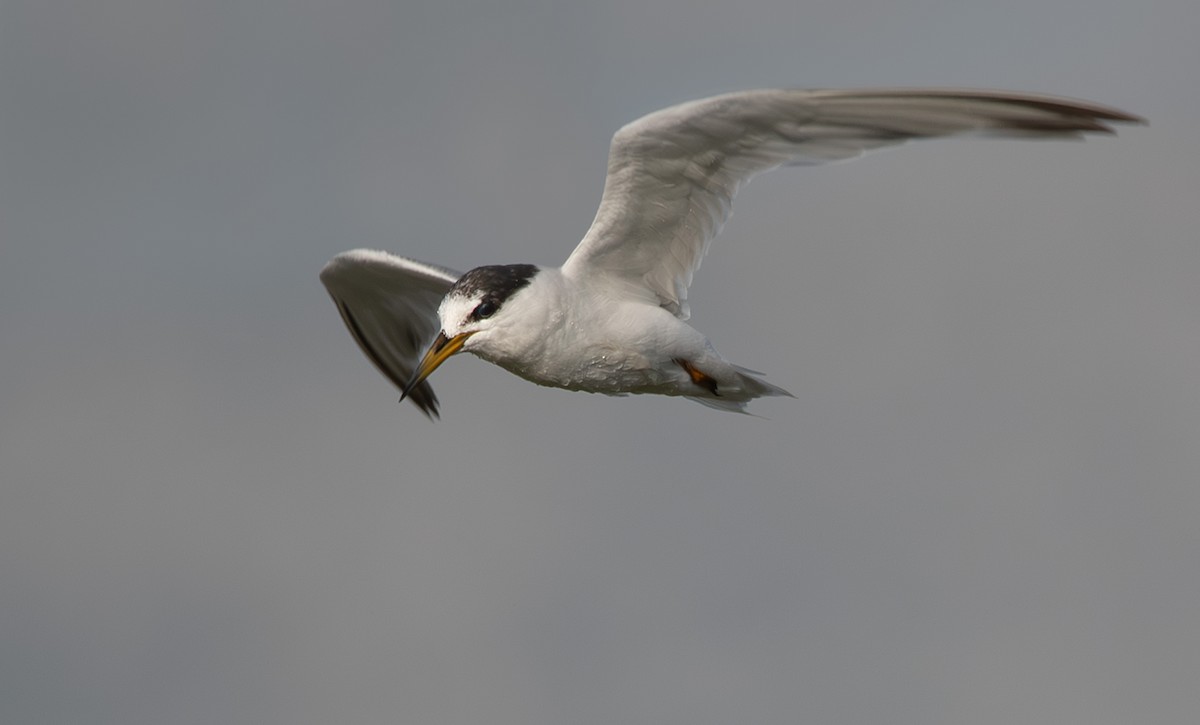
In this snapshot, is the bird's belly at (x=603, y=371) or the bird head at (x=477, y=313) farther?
the bird's belly at (x=603, y=371)

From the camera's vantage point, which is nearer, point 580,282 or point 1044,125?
point 1044,125

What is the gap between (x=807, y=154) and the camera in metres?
11.3

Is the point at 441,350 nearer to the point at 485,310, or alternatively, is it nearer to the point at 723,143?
the point at 485,310

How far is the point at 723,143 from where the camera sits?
11648 mm

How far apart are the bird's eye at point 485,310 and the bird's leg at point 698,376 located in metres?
1.77

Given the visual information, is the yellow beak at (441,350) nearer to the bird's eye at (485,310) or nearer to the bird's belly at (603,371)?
the bird's eye at (485,310)

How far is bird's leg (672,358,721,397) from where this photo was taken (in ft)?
40.9

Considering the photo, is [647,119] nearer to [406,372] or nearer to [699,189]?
[699,189]

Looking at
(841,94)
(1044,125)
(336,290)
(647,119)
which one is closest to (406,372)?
(336,290)

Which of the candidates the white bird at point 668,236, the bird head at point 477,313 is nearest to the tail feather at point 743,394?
the white bird at point 668,236

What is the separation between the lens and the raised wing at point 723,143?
10.2m

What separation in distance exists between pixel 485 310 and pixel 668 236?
2054mm

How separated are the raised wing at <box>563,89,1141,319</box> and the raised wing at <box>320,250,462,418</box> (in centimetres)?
337

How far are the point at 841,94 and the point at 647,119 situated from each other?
1525mm
